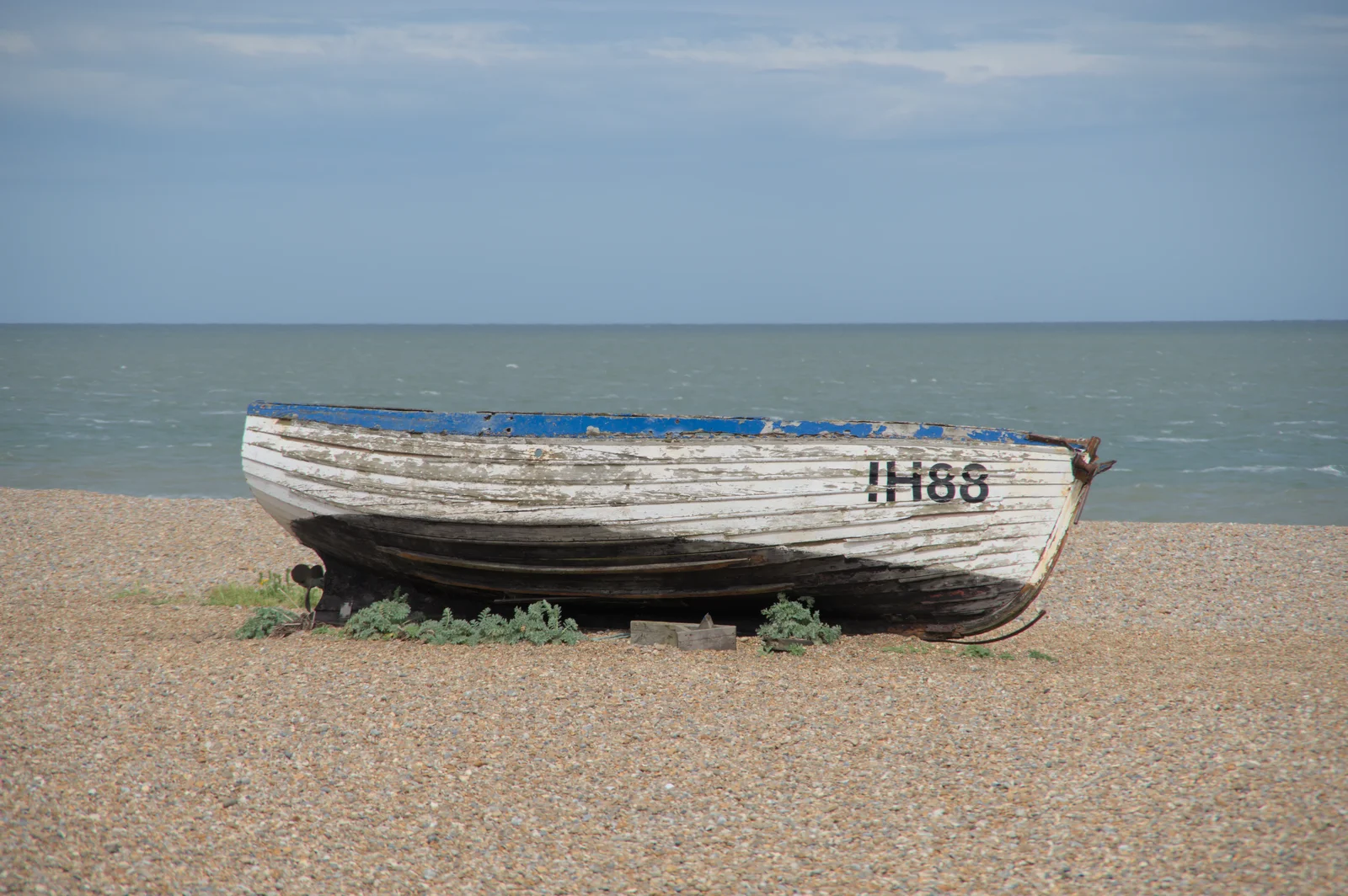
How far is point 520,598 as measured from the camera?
7344mm

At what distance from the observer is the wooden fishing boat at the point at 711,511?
6539mm

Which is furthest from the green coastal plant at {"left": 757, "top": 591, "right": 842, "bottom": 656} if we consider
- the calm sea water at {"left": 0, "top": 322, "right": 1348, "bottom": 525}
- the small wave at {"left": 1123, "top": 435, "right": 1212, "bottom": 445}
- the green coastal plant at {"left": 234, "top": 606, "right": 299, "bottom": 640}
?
the small wave at {"left": 1123, "top": 435, "right": 1212, "bottom": 445}

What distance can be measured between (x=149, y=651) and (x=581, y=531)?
2721 millimetres

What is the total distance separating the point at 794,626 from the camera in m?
6.82

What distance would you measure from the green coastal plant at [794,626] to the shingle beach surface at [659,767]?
4.7 inches

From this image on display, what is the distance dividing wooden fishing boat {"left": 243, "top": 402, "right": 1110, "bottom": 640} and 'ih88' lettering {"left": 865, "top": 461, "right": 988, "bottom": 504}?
0.01 meters

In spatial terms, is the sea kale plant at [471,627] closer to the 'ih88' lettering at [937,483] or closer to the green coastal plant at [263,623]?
the green coastal plant at [263,623]

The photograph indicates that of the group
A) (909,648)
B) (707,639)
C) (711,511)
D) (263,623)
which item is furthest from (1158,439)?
(263,623)

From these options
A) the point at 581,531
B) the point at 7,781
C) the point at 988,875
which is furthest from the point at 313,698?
the point at 988,875

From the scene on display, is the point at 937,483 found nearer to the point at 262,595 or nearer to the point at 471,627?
the point at 471,627

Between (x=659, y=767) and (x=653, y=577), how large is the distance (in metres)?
2.19

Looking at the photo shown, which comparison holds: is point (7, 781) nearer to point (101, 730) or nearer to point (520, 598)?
point (101, 730)

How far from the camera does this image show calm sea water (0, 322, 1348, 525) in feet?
64.2

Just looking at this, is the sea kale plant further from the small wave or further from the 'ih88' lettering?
the small wave
